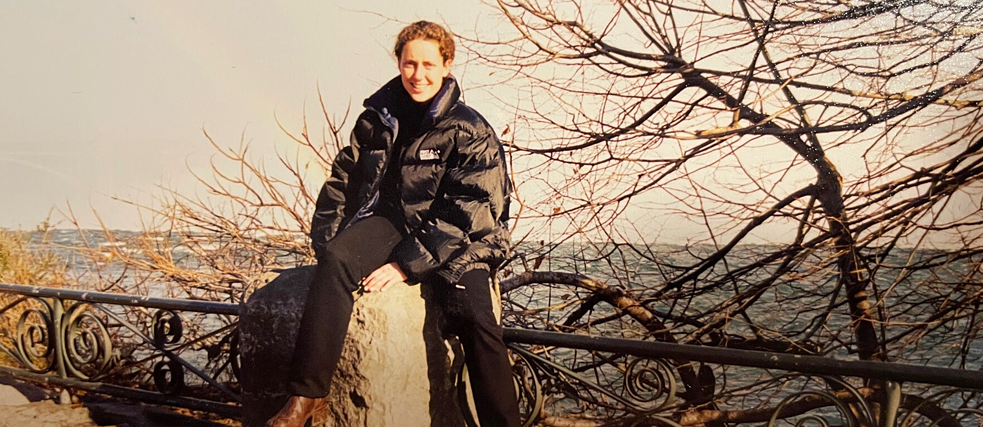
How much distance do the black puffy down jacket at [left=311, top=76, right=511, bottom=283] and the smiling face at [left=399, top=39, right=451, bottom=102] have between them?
0.08 metres

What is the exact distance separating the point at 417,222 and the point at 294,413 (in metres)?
0.72

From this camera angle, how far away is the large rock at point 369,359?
7.71 feet

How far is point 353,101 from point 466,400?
5.23ft

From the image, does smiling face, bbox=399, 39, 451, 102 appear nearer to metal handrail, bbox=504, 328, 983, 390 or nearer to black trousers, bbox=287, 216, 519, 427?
black trousers, bbox=287, 216, 519, 427

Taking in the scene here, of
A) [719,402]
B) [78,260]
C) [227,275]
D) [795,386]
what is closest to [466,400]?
[719,402]

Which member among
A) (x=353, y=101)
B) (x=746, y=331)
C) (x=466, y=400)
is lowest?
(x=466, y=400)

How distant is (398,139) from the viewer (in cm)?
265

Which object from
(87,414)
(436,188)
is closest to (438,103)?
(436,188)

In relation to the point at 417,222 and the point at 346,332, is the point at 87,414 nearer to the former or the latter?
the point at 346,332

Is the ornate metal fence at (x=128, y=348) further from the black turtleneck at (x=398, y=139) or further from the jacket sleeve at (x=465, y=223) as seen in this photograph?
the jacket sleeve at (x=465, y=223)

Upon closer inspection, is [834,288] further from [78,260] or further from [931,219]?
[78,260]

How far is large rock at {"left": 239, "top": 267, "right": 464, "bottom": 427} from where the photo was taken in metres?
2.35

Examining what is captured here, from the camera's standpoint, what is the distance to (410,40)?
270 cm

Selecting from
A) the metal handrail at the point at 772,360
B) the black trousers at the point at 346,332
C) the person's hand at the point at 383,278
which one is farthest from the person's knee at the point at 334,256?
the metal handrail at the point at 772,360
